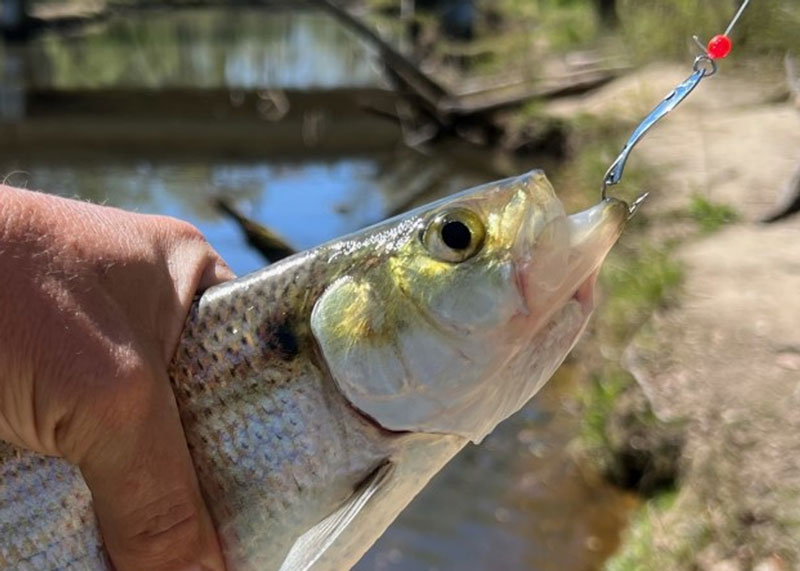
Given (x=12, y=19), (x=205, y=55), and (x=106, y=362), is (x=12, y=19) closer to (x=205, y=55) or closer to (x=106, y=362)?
(x=205, y=55)

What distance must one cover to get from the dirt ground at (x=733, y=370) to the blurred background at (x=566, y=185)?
2 cm

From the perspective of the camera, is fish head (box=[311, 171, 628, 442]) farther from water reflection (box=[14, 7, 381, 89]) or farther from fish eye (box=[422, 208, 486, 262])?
water reflection (box=[14, 7, 381, 89])

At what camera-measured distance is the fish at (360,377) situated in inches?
73.0

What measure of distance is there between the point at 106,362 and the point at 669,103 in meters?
1.22

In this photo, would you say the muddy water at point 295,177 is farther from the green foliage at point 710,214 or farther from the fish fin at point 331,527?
the green foliage at point 710,214

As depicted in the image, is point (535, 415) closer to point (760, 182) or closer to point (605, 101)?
point (760, 182)

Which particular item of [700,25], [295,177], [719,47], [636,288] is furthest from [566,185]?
[719,47]

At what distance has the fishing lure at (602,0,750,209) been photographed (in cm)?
192

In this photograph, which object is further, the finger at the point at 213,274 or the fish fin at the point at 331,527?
the finger at the point at 213,274

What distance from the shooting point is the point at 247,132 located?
21.3 metres

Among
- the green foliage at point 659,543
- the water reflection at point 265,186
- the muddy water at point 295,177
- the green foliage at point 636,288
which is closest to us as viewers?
the green foliage at point 659,543

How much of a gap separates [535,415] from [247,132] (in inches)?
576

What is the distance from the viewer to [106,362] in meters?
1.77

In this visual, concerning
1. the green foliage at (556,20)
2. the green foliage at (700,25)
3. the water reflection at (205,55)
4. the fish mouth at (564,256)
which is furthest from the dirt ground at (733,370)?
the water reflection at (205,55)
